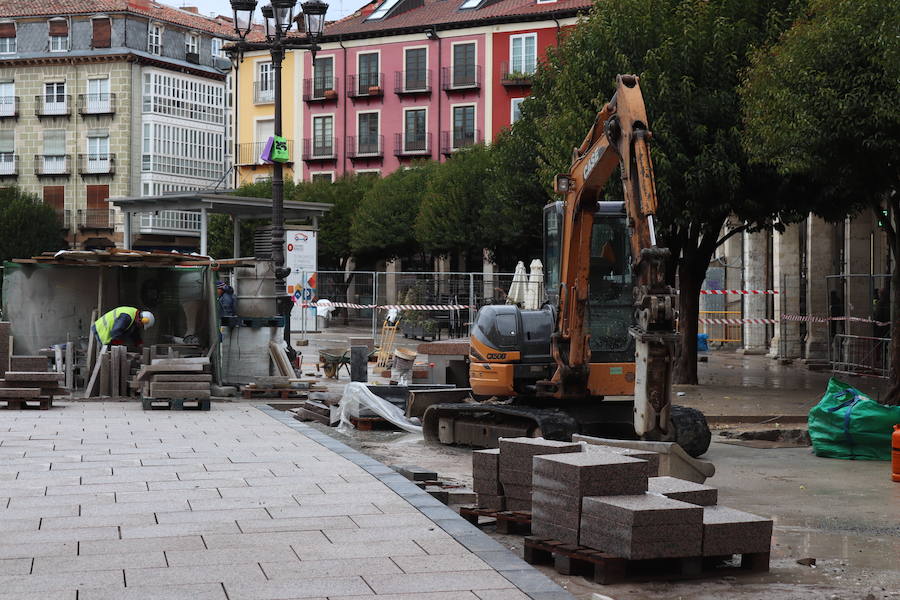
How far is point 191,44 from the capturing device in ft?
247

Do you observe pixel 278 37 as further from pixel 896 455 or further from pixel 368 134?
pixel 368 134

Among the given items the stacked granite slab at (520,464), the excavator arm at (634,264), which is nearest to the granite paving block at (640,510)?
the stacked granite slab at (520,464)

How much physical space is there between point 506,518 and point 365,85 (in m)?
55.8

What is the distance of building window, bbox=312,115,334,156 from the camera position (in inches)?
2549

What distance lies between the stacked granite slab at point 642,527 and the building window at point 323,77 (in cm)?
5773

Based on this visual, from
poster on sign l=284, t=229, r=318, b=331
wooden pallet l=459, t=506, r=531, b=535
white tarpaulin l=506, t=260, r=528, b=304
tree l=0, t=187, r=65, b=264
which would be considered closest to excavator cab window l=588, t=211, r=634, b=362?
wooden pallet l=459, t=506, r=531, b=535

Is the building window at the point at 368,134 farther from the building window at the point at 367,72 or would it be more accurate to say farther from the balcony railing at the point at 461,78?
the balcony railing at the point at 461,78

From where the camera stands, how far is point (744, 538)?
8.16 meters

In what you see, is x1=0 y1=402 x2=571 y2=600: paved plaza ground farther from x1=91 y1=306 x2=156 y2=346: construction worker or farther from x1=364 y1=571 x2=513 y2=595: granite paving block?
x1=91 y1=306 x2=156 y2=346: construction worker

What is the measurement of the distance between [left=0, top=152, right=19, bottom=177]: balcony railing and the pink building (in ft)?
54.4

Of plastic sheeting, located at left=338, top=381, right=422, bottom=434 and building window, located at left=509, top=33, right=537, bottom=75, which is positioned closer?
plastic sheeting, located at left=338, top=381, right=422, bottom=434

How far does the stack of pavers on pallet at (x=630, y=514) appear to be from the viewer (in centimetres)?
784

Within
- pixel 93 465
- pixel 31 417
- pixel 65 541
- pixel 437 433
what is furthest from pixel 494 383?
pixel 65 541

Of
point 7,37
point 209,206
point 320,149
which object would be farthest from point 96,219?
point 209,206
